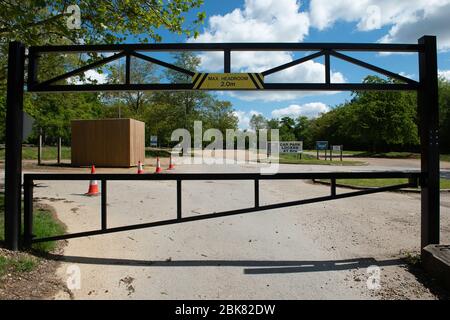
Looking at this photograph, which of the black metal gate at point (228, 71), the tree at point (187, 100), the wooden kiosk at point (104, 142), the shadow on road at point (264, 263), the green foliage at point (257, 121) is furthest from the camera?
the green foliage at point (257, 121)

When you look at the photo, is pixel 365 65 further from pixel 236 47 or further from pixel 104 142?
pixel 104 142

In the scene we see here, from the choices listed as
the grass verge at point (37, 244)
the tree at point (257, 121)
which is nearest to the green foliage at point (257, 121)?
the tree at point (257, 121)

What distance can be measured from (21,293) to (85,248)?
1.64 metres

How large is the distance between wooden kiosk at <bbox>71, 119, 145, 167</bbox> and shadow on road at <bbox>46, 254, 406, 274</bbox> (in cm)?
1687

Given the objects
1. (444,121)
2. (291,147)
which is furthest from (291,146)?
(444,121)

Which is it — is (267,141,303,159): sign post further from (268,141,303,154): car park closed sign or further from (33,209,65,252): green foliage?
(33,209,65,252): green foliage

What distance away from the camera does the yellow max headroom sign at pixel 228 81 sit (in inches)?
191

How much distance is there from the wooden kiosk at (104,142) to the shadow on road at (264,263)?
1687 centimetres

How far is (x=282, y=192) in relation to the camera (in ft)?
37.4

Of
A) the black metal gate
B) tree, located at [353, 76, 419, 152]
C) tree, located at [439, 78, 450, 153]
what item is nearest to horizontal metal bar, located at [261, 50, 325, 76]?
the black metal gate

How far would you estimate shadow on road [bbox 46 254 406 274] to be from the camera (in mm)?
4453

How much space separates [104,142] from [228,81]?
18.1 meters

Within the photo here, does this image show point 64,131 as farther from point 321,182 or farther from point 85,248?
point 85,248

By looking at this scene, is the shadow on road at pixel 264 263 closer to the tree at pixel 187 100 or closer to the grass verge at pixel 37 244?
the grass verge at pixel 37 244
